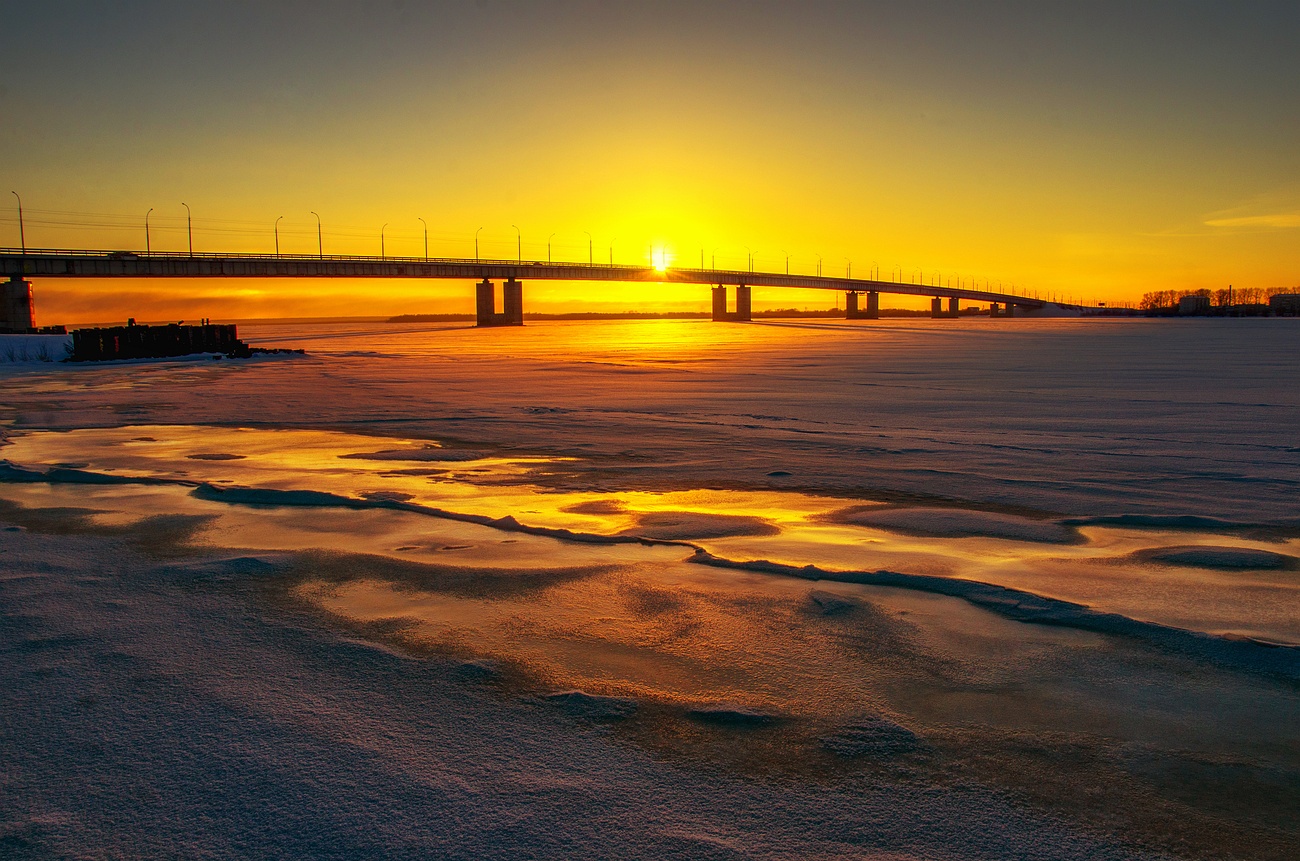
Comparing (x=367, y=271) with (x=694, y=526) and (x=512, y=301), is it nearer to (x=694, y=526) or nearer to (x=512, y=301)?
(x=512, y=301)

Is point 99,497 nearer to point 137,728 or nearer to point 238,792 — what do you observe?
point 137,728

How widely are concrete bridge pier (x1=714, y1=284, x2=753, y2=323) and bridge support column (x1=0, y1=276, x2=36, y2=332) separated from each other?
329 feet

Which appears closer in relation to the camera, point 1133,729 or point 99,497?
point 1133,729

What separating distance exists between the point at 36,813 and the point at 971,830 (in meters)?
2.70

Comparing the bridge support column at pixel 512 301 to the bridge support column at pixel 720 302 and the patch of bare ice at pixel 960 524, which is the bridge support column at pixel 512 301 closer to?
the bridge support column at pixel 720 302

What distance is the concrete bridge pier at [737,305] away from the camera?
487 ft

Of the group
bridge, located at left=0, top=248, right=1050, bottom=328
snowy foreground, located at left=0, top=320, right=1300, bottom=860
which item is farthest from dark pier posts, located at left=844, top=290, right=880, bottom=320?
snowy foreground, located at left=0, top=320, right=1300, bottom=860

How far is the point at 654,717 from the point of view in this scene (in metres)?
3.00

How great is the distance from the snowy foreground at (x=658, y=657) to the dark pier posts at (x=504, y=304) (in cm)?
11034

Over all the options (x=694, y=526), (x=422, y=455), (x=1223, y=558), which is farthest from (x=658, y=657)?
(x=422, y=455)

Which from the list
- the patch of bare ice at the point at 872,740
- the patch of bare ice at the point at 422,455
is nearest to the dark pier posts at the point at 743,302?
the patch of bare ice at the point at 422,455

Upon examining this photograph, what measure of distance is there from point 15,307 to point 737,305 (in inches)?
4242

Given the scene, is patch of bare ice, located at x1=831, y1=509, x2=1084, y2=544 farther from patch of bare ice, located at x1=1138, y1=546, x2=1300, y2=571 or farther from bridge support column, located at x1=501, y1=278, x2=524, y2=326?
bridge support column, located at x1=501, y1=278, x2=524, y2=326

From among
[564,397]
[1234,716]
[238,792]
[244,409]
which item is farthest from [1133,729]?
[244,409]
